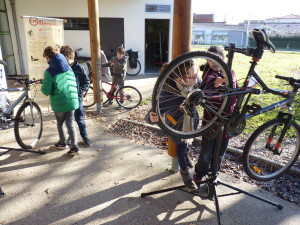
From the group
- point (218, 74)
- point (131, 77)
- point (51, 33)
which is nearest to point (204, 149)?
point (218, 74)

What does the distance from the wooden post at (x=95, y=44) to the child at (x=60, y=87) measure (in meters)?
2.12

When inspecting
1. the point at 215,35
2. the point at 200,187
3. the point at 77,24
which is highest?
the point at 77,24

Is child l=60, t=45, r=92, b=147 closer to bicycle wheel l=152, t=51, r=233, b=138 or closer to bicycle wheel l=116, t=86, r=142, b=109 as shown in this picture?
bicycle wheel l=152, t=51, r=233, b=138

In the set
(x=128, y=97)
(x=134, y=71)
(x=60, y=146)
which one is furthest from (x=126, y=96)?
(x=134, y=71)

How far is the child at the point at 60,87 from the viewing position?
341 cm

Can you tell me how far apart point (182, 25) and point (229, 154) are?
2.20 metres

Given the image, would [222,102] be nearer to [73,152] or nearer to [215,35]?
[73,152]

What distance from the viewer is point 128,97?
6.50 meters

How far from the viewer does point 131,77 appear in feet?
35.5

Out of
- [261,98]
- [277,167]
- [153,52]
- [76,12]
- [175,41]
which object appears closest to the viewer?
[175,41]

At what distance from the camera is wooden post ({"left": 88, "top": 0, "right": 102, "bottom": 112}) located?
18.0ft

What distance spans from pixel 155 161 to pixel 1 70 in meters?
3.46

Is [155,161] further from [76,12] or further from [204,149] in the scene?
[76,12]

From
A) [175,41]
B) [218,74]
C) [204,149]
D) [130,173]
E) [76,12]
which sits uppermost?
[76,12]
